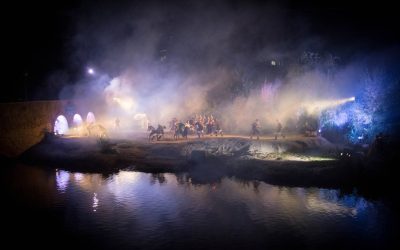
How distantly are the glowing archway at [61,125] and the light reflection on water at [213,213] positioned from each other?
48.3 ft

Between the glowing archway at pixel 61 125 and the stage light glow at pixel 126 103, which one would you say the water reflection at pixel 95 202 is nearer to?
the glowing archway at pixel 61 125

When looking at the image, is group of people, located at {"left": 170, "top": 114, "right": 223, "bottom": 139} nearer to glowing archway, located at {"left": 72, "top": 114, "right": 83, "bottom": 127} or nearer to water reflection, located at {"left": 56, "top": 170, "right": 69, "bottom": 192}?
water reflection, located at {"left": 56, "top": 170, "right": 69, "bottom": 192}

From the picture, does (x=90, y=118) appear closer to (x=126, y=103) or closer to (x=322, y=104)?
(x=126, y=103)

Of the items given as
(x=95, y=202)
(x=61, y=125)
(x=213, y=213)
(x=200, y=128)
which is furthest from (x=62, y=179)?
(x=61, y=125)

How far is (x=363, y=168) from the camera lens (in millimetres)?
22828

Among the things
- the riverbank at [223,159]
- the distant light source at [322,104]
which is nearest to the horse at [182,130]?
the riverbank at [223,159]

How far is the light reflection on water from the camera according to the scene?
1479 centimetres

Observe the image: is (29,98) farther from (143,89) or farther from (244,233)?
(244,233)

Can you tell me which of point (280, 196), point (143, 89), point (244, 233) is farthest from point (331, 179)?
point (143, 89)

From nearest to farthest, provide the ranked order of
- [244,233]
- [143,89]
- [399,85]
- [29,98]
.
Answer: [244,233] < [399,85] < [29,98] < [143,89]

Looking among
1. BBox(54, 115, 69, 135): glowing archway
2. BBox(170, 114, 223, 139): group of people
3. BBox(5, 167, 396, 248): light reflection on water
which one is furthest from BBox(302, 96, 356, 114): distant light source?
BBox(54, 115, 69, 135): glowing archway

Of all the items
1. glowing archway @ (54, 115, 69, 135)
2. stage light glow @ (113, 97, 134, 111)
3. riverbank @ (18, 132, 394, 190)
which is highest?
stage light glow @ (113, 97, 134, 111)

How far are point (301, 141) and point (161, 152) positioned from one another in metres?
11.1

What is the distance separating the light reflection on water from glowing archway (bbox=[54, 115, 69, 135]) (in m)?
14.7
